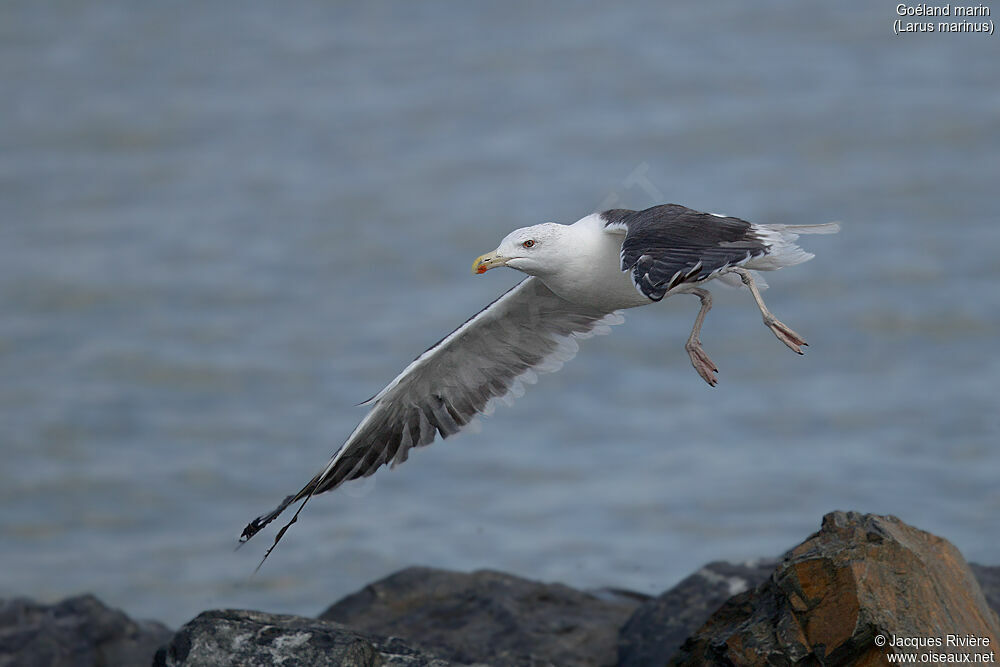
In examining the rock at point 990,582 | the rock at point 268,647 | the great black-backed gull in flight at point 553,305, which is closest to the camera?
the great black-backed gull in flight at point 553,305

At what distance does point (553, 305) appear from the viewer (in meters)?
9.17

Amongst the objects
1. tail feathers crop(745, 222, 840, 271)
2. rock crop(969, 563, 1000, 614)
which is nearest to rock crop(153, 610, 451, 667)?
tail feathers crop(745, 222, 840, 271)

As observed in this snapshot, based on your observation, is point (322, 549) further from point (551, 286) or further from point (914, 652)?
point (914, 652)

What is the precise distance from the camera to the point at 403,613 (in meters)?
9.88

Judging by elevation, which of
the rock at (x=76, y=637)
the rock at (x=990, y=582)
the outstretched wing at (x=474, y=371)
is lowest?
the rock at (x=76, y=637)

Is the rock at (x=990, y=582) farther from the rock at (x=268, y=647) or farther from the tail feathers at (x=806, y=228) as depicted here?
the rock at (x=268, y=647)

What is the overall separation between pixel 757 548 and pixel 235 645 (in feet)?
26.6

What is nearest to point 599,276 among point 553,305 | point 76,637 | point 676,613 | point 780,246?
point 553,305

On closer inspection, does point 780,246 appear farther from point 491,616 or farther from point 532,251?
point 491,616

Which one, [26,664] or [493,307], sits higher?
[493,307]

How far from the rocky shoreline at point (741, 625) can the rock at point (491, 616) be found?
2cm

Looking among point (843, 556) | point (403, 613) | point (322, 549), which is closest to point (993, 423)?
point (322, 549)

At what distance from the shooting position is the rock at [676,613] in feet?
29.5

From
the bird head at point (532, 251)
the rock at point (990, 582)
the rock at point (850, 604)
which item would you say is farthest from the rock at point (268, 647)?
the rock at point (990, 582)
